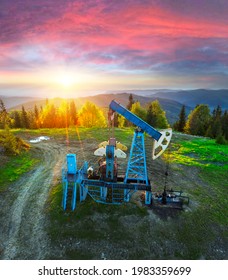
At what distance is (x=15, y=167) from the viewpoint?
2231 cm

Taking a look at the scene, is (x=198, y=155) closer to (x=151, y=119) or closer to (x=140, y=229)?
(x=140, y=229)

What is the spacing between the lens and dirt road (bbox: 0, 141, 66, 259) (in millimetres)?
11587

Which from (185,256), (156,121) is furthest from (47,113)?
(185,256)

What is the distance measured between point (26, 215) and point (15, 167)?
380 inches

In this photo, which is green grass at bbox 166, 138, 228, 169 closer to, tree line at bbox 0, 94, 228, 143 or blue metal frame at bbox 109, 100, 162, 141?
blue metal frame at bbox 109, 100, 162, 141

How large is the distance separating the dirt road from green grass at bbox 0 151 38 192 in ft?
2.82

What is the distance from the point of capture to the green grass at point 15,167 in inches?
753

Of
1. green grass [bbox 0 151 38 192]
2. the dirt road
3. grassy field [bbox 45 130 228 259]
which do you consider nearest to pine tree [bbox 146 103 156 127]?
green grass [bbox 0 151 38 192]

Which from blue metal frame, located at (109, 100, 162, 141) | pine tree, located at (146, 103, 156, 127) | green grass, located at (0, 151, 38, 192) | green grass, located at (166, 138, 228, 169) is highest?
blue metal frame, located at (109, 100, 162, 141)

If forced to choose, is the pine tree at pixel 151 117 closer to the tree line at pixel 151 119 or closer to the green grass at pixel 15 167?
the tree line at pixel 151 119

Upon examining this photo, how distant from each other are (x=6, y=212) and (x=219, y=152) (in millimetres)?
30759

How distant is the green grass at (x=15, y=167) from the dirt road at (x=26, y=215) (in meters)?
0.86

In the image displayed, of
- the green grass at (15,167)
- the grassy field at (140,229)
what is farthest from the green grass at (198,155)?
the green grass at (15,167)

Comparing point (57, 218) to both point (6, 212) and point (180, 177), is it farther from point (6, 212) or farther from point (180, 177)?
point (180, 177)
